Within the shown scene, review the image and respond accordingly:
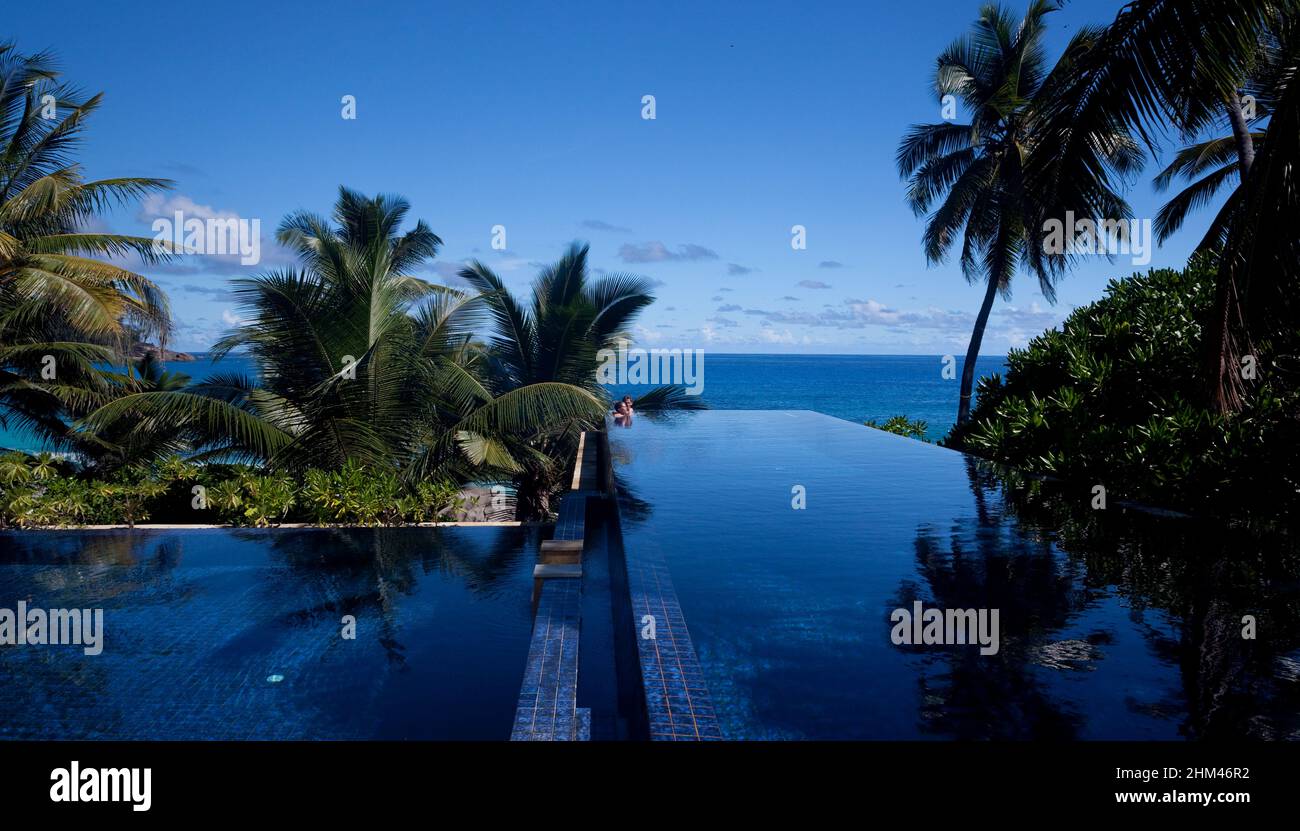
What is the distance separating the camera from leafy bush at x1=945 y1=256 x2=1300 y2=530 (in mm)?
7355

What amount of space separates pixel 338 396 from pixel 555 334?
4.61m

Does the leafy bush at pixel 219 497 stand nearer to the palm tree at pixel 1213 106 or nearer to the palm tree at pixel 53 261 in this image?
the palm tree at pixel 53 261

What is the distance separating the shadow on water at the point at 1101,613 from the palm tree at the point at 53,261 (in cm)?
1143

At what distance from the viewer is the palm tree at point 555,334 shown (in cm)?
1332

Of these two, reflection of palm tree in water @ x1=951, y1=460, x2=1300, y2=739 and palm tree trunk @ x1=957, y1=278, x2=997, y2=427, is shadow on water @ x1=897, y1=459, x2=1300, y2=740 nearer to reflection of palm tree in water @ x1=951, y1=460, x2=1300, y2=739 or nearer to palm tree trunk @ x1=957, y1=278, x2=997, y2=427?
reflection of palm tree in water @ x1=951, y1=460, x2=1300, y2=739

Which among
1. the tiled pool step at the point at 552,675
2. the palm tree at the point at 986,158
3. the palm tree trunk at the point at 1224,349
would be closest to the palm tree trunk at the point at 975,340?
the palm tree at the point at 986,158

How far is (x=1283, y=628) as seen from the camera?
14.8 feet

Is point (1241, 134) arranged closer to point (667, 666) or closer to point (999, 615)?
point (999, 615)

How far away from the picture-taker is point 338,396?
10.1 metres

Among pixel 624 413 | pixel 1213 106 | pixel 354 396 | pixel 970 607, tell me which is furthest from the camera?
pixel 624 413

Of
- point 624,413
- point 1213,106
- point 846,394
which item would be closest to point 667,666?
point 1213,106

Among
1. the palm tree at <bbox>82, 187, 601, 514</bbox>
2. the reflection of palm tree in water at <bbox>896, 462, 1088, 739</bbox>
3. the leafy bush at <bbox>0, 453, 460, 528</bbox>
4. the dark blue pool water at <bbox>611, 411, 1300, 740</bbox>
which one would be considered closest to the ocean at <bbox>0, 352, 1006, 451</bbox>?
the leafy bush at <bbox>0, 453, 460, 528</bbox>

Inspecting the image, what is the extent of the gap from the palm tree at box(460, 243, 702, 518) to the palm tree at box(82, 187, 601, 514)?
190 centimetres
